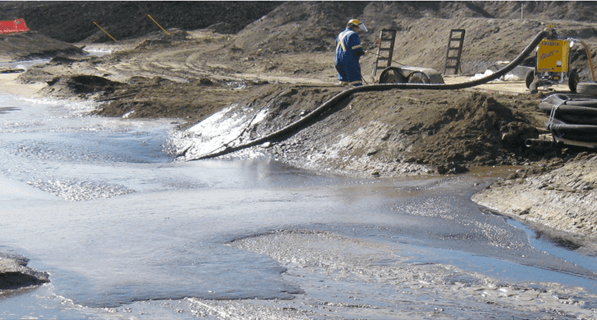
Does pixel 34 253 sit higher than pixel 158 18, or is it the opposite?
pixel 158 18

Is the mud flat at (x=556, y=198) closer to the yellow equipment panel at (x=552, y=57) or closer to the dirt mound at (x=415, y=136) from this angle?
the dirt mound at (x=415, y=136)

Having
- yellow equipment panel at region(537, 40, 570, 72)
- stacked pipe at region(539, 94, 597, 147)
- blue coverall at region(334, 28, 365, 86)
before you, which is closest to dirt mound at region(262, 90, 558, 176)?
stacked pipe at region(539, 94, 597, 147)

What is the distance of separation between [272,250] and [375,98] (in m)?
5.42

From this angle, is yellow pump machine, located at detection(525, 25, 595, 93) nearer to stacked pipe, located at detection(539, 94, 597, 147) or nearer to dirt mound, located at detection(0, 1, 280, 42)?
stacked pipe, located at detection(539, 94, 597, 147)

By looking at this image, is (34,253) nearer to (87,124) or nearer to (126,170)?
(126,170)

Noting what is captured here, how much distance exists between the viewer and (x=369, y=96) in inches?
432

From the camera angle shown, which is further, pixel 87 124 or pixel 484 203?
pixel 87 124

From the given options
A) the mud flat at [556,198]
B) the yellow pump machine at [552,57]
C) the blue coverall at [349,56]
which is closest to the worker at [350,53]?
the blue coverall at [349,56]

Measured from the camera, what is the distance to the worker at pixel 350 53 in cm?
1235

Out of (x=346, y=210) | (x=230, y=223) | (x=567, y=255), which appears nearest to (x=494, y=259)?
(x=567, y=255)

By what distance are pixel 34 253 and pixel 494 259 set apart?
3.87 metres

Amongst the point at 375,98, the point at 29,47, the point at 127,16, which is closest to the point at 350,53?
the point at 375,98

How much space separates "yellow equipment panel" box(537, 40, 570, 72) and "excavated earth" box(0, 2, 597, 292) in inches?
26.8

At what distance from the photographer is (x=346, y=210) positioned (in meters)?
7.18
